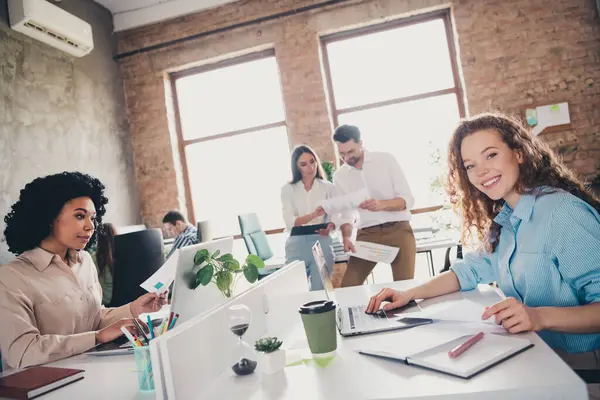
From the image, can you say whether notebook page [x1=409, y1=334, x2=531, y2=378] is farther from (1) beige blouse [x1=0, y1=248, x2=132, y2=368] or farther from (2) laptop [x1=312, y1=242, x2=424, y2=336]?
(1) beige blouse [x1=0, y1=248, x2=132, y2=368]

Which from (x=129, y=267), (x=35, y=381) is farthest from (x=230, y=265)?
(x=129, y=267)

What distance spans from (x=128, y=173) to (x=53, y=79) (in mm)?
1374

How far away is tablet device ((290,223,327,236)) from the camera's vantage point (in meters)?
3.00

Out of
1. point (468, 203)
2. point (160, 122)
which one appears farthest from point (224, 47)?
point (468, 203)

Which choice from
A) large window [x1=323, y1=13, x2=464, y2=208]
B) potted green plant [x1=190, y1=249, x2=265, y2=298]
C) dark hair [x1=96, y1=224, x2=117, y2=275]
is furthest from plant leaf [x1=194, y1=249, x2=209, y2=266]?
large window [x1=323, y1=13, x2=464, y2=208]

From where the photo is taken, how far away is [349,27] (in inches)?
195

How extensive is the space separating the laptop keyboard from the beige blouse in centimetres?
80

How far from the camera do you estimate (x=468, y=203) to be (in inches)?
59.0

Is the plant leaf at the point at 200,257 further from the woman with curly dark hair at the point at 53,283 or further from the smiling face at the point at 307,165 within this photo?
the smiling face at the point at 307,165

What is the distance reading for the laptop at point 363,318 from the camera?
3.61 ft

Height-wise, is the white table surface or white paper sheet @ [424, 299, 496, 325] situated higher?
white paper sheet @ [424, 299, 496, 325]

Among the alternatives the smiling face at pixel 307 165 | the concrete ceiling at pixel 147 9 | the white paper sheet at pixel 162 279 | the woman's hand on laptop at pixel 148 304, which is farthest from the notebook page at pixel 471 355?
the concrete ceiling at pixel 147 9

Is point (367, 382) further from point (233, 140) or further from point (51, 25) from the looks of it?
point (233, 140)

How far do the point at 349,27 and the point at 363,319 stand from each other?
14.6 feet
